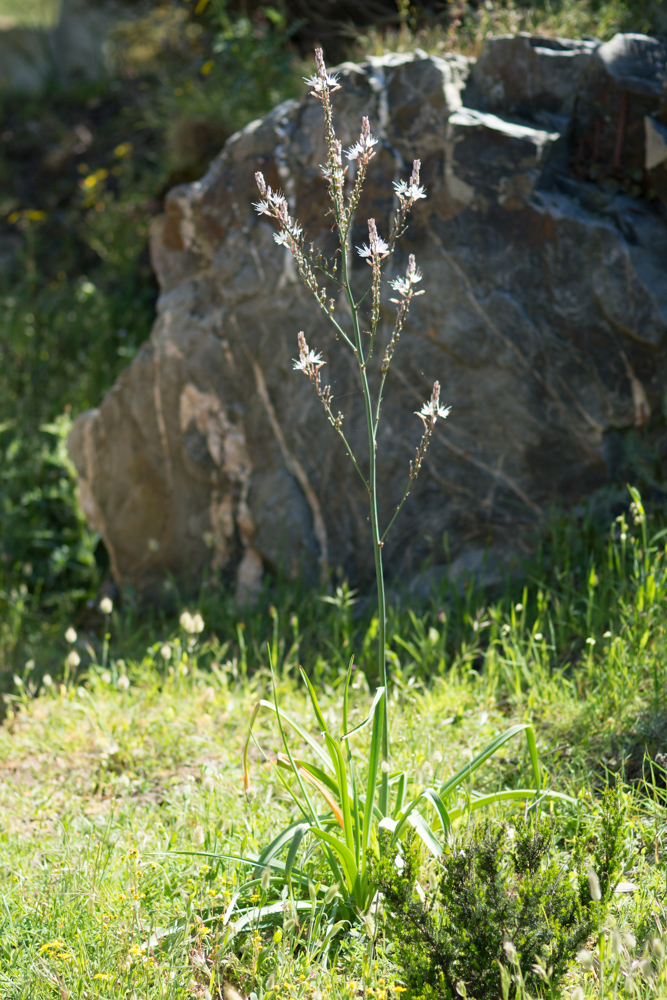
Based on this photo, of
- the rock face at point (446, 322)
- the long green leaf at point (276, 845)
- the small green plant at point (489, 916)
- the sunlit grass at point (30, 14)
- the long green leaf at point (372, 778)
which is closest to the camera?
the small green plant at point (489, 916)

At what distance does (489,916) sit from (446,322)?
2.63 metres

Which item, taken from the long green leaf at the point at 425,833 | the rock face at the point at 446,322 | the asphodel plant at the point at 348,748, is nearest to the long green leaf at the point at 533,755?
the asphodel plant at the point at 348,748

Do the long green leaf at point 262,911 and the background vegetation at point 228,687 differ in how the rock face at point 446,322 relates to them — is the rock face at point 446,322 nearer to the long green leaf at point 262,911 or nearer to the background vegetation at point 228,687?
the background vegetation at point 228,687

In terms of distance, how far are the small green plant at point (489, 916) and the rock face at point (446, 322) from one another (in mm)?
2024

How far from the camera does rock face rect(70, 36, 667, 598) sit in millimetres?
3654

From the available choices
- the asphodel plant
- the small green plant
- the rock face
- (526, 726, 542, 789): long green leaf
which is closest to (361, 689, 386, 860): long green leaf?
the asphodel plant

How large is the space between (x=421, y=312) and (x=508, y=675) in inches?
67.0

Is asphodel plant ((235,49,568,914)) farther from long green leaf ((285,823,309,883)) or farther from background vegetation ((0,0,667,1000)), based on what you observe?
background vegetation ((0,0,667,1000))

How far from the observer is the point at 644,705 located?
2.70m

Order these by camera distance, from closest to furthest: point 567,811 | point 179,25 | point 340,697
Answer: point 567,811, point 340,697, point 179,25

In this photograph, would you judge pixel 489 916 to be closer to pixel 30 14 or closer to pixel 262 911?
pixel 262 911

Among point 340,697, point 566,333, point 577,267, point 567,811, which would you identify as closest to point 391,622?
point 340,697

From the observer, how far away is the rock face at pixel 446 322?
12.0 feet

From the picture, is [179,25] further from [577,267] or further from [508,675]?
[508,675]
